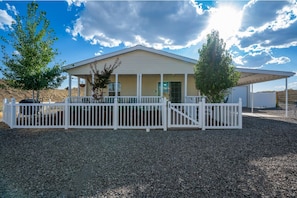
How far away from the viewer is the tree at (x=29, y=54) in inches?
356

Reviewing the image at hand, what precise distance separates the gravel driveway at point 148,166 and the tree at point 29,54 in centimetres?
452

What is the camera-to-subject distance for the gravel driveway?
2526 millimetres

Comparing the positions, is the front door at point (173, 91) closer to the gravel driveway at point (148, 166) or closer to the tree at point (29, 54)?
the tree at point (29, 54)

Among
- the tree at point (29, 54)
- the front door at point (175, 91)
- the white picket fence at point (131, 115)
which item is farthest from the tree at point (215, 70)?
the tree at point (29, 54)

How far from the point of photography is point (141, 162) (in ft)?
11.7

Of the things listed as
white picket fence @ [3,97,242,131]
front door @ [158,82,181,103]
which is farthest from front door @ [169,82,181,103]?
white picket fence @ [3,97,242,131]

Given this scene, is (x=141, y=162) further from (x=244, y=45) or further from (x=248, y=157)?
(x=244, y=45)

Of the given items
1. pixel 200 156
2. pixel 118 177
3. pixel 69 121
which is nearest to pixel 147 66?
pixel 69 121

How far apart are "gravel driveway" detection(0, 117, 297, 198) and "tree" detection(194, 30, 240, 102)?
3123 mm

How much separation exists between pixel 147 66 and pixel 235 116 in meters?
6.74

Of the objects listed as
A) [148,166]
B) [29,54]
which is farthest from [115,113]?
[29,54]

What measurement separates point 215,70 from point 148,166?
245 inches

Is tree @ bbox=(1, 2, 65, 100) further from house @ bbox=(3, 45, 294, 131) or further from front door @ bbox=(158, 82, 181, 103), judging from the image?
front door @ bbox=(158, 82, 181, 103)

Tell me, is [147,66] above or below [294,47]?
below
